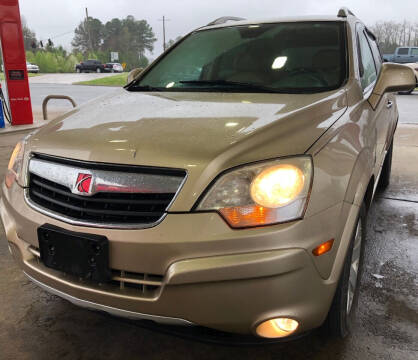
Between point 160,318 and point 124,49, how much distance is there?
85811 millimetres

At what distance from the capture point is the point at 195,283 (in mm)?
1379

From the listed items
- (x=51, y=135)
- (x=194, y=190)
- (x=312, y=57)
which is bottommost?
(x=194, y=190)

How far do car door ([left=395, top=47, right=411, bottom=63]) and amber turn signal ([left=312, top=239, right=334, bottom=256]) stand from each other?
23.8 m

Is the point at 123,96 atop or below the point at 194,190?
atop

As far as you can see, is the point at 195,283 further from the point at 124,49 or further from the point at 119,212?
the point at 124,49

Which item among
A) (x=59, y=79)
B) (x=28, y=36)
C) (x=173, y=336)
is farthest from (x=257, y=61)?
(x=28, y=36)

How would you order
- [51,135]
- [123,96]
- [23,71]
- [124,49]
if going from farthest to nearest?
[124,49] < [23,71] < [123,96] < [51,135]

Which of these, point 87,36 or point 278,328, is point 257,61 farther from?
point 87,36

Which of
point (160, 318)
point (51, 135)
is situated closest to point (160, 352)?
point (160, 318)

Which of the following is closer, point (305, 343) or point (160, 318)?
point (160, 318)

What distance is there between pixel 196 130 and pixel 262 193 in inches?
15.8

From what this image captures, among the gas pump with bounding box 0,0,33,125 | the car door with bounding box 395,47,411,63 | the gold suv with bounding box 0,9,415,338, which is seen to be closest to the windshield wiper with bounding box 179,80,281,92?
the gold suv with bounding box 0,9,415,338

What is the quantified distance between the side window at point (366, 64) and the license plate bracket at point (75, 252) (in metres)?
1.76

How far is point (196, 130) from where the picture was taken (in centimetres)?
166
